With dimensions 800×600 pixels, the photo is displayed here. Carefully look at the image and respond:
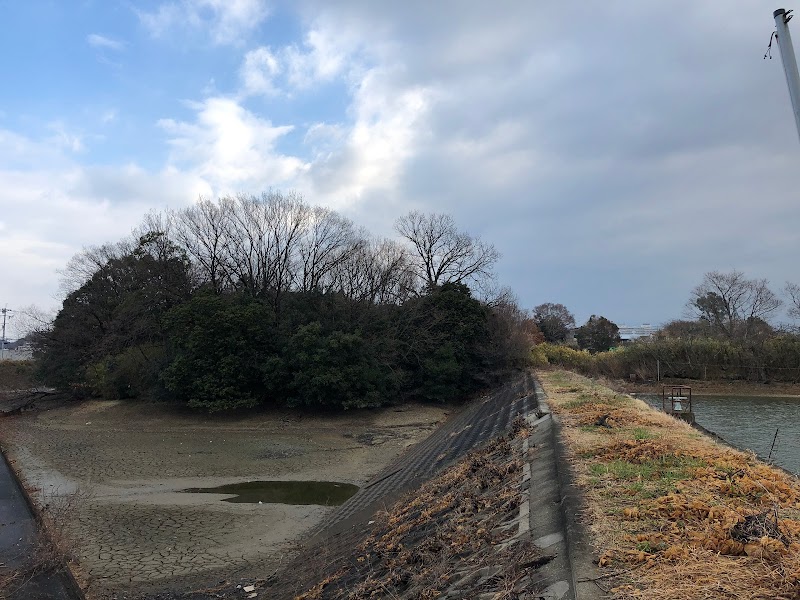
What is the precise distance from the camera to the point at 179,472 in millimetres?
17484

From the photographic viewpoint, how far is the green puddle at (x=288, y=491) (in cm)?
1415

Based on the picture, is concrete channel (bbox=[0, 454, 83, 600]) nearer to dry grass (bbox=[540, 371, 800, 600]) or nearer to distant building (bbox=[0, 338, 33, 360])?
dry grass (bbox=[540, 371, 800, 600])

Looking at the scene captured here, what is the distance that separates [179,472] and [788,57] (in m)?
18.9

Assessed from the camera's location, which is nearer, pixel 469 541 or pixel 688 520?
pixel 688 520

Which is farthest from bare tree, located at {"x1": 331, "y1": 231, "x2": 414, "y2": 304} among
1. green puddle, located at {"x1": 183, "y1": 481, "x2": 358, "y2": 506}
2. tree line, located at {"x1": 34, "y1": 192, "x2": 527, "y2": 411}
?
green puddle, located at {"x1": 183, "y1": 481, "x2": 358, "y2": 506}

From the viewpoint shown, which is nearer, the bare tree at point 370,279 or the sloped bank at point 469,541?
the sloped bank at point 469,541

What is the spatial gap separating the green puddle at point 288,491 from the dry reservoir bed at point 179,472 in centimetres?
42

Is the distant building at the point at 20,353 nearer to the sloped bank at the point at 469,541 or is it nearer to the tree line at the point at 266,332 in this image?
the tree line at the point at 266,332

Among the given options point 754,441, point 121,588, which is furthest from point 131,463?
point 754,441

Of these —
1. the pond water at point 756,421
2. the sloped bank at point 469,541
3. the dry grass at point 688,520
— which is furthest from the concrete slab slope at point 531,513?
the pond water at point 756,421

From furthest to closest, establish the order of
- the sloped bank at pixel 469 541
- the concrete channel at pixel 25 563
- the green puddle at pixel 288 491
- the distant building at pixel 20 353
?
the distant building at pixel 20 353 → the green puddle at pixel 288 491 → the concrete channel at pixel 25 563 → the sloped bank at pixel 469 541

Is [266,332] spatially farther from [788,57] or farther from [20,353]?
[20,353]

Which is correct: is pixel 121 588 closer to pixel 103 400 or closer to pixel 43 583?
pixel 43 583

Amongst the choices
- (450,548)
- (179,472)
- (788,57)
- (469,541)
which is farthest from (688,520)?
(179,472)
